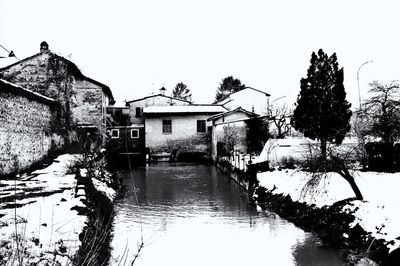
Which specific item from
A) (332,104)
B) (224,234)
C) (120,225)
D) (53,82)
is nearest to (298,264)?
(224,234)

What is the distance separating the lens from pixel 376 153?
15094 millimetres

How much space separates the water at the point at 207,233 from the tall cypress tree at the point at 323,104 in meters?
4.40

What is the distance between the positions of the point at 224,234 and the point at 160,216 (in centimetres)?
270

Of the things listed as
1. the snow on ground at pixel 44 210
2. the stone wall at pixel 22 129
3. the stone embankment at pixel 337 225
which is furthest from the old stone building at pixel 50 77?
the stone embankment at pixel 337 225

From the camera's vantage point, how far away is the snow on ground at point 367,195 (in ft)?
26.6

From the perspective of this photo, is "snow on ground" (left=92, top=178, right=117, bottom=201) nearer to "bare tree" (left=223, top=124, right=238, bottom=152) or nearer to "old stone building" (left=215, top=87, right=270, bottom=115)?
A: "bare tree" (left=223, top=124, right=238, bottom=152)

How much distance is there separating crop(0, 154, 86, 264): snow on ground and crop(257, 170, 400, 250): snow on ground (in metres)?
6.16

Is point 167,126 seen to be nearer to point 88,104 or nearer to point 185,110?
point 185,110

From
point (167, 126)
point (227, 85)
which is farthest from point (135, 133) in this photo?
point (227, 85)

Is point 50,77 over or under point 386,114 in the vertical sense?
over

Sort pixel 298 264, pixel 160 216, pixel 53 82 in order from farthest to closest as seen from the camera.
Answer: pixel 53 82
pixel 160 216
pixel 298 264

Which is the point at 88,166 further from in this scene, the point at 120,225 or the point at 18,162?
the point at 120,225

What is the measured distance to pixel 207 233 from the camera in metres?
10.0

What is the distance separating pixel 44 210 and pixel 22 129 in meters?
7.51
